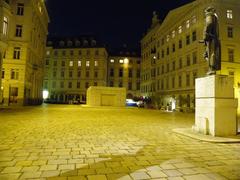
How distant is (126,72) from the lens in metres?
71.1

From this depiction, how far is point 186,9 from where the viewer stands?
38844mm

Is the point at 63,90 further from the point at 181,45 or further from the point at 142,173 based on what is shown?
the point at 142,173

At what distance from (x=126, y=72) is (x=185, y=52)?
34085 mm

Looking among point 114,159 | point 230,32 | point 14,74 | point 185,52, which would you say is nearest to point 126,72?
point 185,52

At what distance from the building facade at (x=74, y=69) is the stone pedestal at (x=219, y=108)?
Result: 57.1m

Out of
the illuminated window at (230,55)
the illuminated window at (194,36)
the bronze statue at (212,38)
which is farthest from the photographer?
the illuminated window at (194,36)

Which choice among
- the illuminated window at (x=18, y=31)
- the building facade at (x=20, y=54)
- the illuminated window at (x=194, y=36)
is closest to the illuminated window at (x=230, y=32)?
the illuminated window at (x=194, y=36)

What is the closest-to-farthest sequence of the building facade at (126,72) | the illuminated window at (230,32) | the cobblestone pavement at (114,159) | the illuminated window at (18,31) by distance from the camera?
the cobblestone pavement at (114,159), the illuminated window at (230,32), the illuminated window at (18,31), the building facade at (126,72)

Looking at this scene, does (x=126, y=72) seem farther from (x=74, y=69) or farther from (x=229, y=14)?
(x=229, y=14)

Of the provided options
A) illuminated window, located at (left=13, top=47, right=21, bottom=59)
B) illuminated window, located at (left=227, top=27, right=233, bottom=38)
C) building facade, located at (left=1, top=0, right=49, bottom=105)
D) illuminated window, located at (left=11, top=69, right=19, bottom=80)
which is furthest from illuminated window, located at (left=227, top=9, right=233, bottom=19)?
illuminated window, located at (left=11, top=69, right=19, bottom=80)

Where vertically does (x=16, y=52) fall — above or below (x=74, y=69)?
below

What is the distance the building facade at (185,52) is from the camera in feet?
106

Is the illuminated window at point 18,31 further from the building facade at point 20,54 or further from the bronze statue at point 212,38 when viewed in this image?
the bronze statue at point 212,38

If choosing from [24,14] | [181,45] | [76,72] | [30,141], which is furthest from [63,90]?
[30,141]
